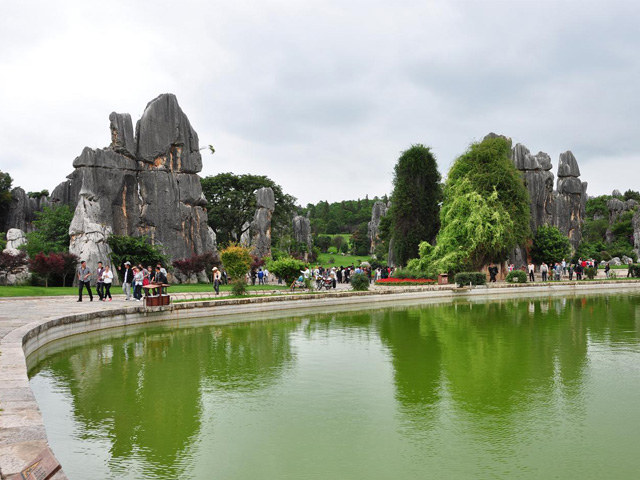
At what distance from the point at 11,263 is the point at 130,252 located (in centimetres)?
668

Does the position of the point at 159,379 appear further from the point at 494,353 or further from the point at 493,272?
the point at 493,272

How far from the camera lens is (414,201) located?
145ft

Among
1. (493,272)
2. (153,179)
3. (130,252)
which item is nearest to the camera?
(130,252)

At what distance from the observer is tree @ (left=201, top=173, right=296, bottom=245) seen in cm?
5491

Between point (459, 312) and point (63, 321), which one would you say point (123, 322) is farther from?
point (459, 312)

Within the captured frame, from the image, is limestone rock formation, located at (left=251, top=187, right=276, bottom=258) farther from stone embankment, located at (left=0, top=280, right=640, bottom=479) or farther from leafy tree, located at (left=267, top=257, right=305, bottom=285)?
stone embankment, located at (left=0, top=280, right=640, bottom=479)

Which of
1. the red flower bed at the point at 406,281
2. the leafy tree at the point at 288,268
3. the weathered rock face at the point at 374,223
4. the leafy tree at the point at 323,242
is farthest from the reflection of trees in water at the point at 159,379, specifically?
the leafy tree at the point at 323,242

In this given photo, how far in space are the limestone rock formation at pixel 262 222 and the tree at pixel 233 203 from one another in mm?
2674

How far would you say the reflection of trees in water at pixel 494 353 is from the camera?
800 cm

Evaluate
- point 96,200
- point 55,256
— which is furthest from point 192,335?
point 96,200

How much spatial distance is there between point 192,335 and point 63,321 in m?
3.09

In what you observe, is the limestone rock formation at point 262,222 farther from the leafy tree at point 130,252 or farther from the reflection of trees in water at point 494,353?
the reflection of trees in water at point 494,353

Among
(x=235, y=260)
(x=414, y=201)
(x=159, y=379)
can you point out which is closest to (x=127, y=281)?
(x=235, y=260)

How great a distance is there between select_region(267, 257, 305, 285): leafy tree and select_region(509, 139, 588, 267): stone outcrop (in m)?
21.9
